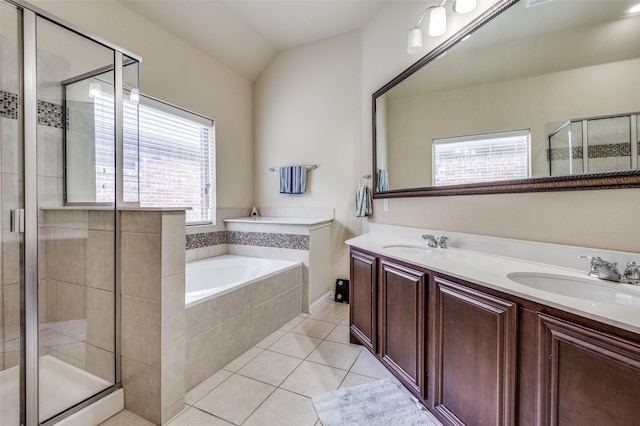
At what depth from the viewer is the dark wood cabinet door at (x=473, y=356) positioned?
989 millimetres

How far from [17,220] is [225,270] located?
1761 mm

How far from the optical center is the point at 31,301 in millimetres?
1362

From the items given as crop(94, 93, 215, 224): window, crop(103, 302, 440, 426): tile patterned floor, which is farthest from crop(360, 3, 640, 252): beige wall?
crop(94, 93, 215, 224): window

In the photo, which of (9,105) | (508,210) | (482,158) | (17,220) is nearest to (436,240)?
(508,210)

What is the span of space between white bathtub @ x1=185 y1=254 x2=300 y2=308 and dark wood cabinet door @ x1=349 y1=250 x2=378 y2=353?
0.81 meters

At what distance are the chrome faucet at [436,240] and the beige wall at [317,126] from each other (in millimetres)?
1282

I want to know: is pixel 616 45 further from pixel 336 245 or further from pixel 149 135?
pixel 149 135

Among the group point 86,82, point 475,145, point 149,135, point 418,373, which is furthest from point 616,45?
point 149,135

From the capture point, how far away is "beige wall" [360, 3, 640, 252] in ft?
3.66

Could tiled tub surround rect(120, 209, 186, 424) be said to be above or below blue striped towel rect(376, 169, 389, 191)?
below

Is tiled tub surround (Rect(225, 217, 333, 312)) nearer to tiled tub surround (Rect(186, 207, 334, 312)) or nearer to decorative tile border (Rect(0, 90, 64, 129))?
tiled tub surround (Rect(186, 207, 334, 312))

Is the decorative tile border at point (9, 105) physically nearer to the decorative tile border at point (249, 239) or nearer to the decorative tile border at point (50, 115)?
the decorative tile border at point (50, 115)

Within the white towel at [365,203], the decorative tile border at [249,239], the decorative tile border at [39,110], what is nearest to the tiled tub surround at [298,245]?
the decorative tile border at [249,239]

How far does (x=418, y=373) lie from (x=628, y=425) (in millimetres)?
854
